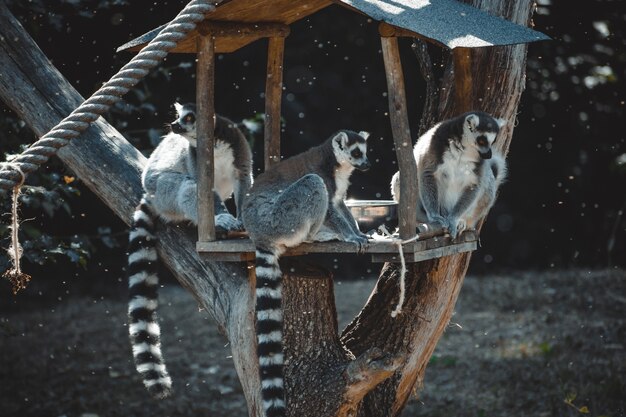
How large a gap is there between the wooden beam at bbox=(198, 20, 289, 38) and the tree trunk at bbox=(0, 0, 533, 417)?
3.41 feet

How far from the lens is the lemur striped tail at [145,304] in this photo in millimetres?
4281

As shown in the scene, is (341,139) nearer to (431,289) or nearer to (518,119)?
(431,289)

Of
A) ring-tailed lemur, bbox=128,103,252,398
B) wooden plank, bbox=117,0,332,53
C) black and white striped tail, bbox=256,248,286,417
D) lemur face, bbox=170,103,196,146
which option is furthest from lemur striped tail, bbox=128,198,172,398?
wooden plank, bbox=117,0,332,53

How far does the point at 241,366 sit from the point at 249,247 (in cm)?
67

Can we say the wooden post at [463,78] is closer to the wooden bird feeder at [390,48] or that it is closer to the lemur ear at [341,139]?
the wooden bird feeder at [390,48]

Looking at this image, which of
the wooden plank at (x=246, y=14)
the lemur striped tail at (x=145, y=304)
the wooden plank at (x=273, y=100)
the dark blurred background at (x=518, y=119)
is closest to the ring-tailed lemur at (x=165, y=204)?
the lemur striped tail at (x=145, y=304)

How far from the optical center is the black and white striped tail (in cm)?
392

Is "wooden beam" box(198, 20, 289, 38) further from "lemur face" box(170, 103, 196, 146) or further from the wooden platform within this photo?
the wooden platform

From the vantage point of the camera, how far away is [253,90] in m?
10.8

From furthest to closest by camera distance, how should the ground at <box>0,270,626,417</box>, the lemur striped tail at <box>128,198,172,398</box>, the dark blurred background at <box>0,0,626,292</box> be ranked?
1. the dark blurred background at <box>0,0,626,292</box>
2. the ground at <box>0,270,626,417</box>
3. the lemur striped tail at <box>128,198,172,398</box>

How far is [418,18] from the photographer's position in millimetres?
3809

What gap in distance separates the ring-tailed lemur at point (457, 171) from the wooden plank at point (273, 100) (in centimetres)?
85

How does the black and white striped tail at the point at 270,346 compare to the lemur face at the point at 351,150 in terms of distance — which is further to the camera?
the lemur face at the point at 351,150

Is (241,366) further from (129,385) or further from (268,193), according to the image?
(129,385)
